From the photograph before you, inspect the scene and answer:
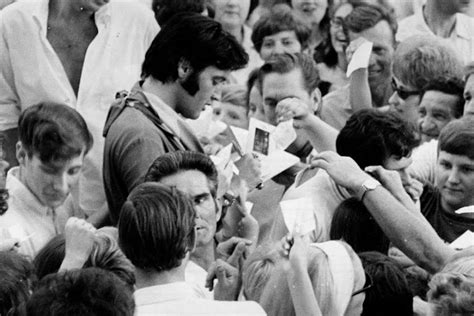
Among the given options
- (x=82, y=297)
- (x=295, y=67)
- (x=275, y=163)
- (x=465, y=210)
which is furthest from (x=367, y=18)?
(x=82, y=297)

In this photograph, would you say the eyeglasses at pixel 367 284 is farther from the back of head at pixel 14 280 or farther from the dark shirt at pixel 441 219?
the dark shirt at pixel 441 219

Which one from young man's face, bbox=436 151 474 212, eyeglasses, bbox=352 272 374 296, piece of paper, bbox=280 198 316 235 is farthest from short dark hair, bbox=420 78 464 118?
eyeglasses, bbox=352 272 374 296

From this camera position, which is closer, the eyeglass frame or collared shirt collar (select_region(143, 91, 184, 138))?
collared shirt collar (select_region(143, 91, 184, 138))

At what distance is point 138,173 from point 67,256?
1030 mm

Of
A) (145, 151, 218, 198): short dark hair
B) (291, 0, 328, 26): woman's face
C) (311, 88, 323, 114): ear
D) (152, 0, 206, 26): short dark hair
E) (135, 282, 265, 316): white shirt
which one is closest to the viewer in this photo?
(135, 282, 265, 316): white shirt

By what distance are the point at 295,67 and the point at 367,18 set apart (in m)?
0.75

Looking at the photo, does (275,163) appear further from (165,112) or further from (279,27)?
(279,27)

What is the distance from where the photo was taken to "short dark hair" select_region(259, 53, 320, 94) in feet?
24.4

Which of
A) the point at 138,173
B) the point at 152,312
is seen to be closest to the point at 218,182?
the point at 138,173

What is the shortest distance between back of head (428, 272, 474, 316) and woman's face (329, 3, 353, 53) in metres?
3.76

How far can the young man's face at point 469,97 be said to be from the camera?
23.4 feet

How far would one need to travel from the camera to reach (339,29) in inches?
332

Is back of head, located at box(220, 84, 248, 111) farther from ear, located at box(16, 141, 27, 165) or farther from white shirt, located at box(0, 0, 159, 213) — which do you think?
ear, located at box(16, 141, 27, 165)

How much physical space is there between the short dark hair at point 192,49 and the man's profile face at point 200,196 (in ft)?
2.16
